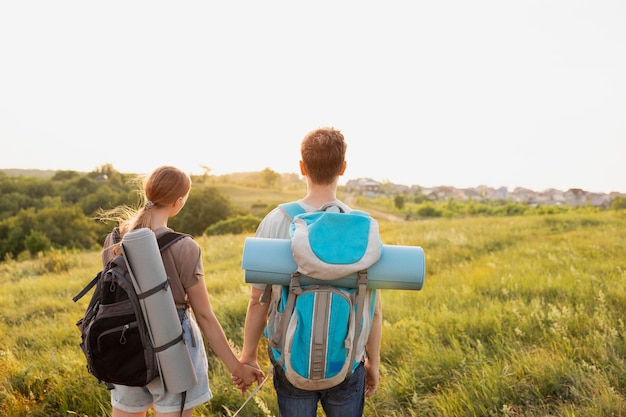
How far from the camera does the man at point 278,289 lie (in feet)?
6.61

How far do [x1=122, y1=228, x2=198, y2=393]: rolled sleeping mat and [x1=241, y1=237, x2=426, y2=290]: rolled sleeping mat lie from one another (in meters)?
0.41

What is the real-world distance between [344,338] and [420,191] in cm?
9341

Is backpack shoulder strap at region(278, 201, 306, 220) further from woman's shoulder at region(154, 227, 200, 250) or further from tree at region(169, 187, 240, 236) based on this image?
tree at region(169, 187, 240, 236)

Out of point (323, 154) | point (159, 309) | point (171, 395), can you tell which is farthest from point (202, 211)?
point (323, 154)

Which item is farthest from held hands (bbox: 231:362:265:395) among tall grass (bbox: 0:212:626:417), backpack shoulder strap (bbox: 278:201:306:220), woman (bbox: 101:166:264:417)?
backpack shoulder strap (bbox: 278:201:306:220)

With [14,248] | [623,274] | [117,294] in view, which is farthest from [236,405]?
[14,248]

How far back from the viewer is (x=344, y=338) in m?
1.93

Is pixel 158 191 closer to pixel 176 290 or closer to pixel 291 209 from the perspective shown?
pixel 176 290

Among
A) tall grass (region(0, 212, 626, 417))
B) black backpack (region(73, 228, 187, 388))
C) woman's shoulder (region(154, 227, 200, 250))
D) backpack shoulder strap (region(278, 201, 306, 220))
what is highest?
backpack shoulder strap (region(278, 201, 306, 220))

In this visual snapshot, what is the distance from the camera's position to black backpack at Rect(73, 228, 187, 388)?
1.99m

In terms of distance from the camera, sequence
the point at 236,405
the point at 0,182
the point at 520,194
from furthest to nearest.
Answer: the point at 520,194 < the point at 0,182 < the point at 236,405

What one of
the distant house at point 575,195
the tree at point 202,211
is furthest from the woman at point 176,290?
the distant house at point 575,195

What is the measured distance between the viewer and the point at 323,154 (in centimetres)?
200

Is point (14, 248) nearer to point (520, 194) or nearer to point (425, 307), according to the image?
point (425, 307)
